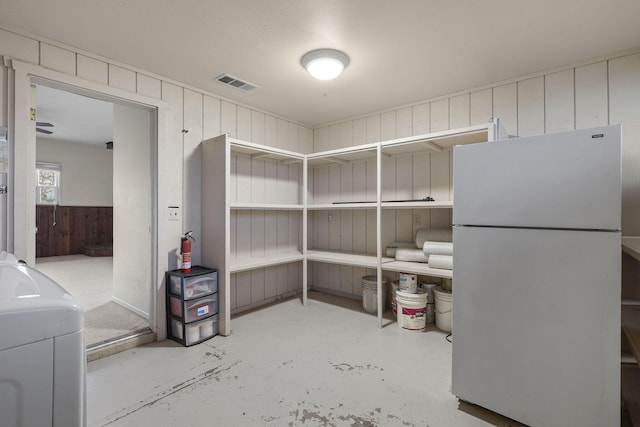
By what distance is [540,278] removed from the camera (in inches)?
59.1

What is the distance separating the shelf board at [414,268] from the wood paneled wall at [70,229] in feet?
23.5

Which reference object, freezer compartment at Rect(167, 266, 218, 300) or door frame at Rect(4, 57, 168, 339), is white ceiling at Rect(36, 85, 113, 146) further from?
freezer compartment at Rect(167, 266, 218, 300)

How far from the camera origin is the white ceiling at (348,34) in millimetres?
1722

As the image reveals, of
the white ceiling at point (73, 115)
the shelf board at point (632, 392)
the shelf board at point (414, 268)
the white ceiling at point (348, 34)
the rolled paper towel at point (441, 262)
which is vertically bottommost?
the shelf board at point (632, 392)

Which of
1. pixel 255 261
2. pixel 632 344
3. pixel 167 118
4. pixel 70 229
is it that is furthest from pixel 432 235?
pixel 70 229

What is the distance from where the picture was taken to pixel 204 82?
2727 mm

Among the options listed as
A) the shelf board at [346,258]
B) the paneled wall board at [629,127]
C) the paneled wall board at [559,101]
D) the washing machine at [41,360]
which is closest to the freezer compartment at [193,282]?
the shelf board at [346,258]

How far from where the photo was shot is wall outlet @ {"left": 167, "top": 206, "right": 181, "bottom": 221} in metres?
2.65

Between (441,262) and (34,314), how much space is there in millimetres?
2514

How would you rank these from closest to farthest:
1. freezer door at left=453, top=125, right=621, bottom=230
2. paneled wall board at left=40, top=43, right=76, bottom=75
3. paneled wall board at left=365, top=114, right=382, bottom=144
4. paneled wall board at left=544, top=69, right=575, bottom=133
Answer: freezer door at left=453, top=125, right=621, bottom=230
paneled wall board at left=40, top=43, right=76, bottom=75
paneled wall board at left=544, top=69, right=575, bottom=133
paneled wall board at left=365, top=114, right=382, bottom=144

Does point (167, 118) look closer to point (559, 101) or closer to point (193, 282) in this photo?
point (193, 282)

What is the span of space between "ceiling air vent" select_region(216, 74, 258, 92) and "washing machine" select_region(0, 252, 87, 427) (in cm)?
225

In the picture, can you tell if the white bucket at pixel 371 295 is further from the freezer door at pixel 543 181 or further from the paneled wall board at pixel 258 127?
the paneled wall board at pixel 258 127

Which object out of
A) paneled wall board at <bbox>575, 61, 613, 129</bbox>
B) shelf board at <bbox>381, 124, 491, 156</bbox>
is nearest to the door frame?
shelf board at <bbox>381, 124, 491, 156</bbox>
